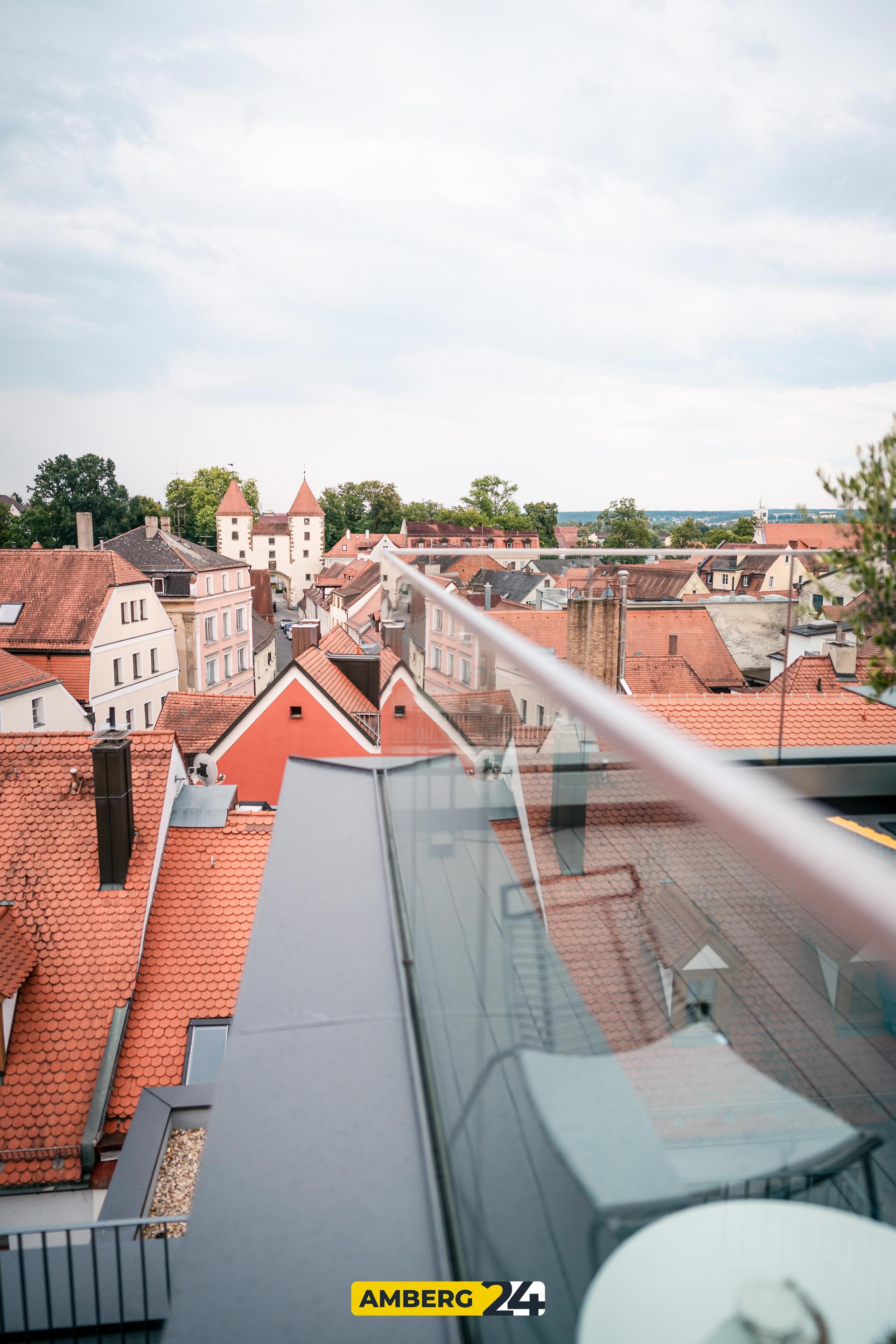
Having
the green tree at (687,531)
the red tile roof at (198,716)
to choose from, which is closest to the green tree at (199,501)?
the green tree at (687,531)

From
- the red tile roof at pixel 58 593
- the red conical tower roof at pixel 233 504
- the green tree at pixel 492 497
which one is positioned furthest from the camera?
the green tree at pixel 492 497

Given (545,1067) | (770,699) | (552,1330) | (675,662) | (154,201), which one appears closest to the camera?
(552,1330)

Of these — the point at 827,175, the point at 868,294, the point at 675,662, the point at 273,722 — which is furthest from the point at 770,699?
the point at 868,294

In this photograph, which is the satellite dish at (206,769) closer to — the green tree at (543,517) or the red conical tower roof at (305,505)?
the red conical tower roof at (305,505)

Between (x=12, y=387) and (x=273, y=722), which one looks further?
(x=12, y=387)

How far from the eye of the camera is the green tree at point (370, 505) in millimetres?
123625

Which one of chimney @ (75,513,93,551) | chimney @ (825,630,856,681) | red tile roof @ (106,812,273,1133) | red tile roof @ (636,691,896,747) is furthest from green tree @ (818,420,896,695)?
chimney @ (75,513,93,551)

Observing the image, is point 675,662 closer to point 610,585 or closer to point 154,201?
point 610,585

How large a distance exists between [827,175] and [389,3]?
27.2 metres

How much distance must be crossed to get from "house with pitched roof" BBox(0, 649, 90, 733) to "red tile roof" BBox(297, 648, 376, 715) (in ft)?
24.9

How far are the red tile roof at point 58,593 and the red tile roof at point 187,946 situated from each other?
2025cm

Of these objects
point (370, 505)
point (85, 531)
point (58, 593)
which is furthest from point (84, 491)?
point (58, 593)

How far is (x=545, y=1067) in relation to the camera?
1.23 metres

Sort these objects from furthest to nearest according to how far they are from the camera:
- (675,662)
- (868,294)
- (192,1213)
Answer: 1. (868,294)
2. (675,662)
3. (192,1213)
